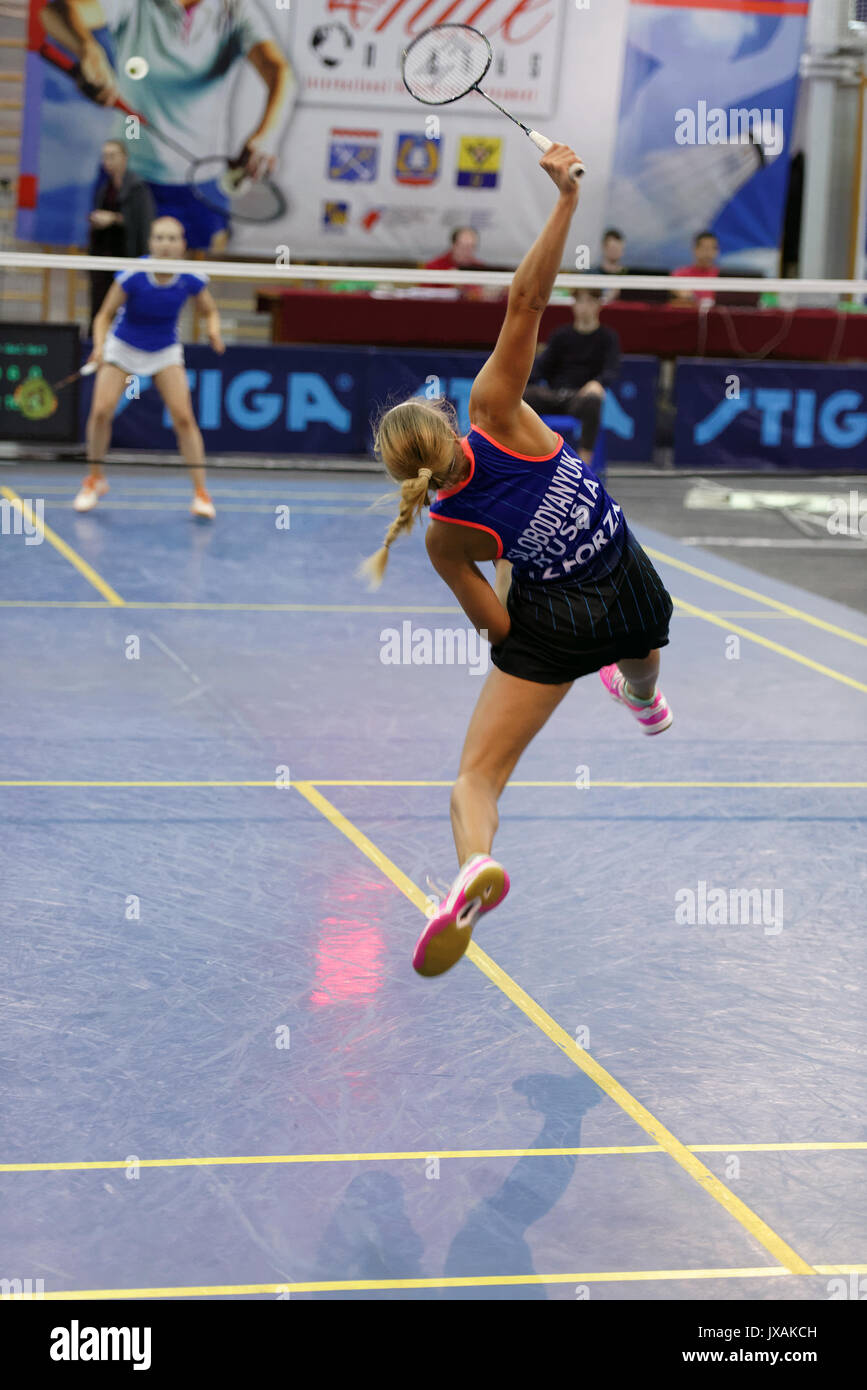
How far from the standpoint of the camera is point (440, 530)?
14.9ft

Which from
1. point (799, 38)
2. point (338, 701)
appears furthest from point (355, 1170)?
point (799, 38)

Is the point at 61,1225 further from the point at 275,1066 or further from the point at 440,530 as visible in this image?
the point at 440,530

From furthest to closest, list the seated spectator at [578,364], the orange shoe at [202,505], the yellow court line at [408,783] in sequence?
the seated spectator at [578,364] → the orange shoe at [202,505] → the yellow court line at [408,783]

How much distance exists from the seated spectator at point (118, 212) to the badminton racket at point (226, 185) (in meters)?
1.29

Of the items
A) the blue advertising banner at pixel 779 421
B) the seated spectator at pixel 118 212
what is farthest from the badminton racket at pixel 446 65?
the blue advertising banner at pixel 779 421

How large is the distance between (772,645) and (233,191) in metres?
9.68

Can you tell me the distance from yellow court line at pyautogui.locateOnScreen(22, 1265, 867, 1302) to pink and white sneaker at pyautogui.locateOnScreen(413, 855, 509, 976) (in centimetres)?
77

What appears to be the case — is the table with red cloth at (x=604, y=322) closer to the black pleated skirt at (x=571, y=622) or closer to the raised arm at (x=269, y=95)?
the raised arm at (x=269, y=95)

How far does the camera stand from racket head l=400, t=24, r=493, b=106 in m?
6.65

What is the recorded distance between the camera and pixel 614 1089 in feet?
15.2

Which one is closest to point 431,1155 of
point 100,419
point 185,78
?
point 100,419

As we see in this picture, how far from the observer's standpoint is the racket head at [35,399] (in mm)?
14930

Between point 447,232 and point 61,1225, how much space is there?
50.8 ft

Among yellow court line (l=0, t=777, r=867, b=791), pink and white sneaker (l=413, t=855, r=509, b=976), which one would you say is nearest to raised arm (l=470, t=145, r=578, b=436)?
pink and white sneaker (l=413, t=855, r=509, b=976)
